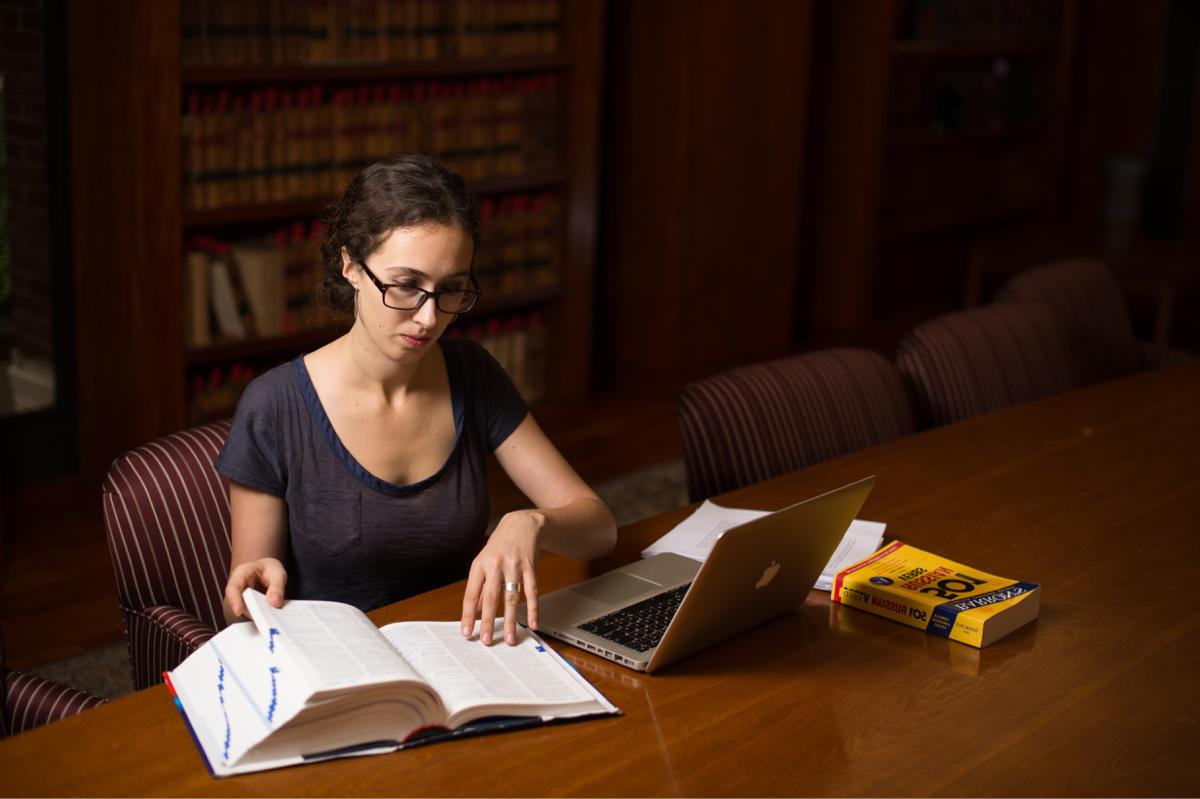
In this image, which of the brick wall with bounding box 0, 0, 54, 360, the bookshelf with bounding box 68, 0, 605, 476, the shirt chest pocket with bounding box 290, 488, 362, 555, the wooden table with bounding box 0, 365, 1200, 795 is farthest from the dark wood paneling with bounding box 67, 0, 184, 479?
the wooden table with bounding box 0, 365, 1200, 795

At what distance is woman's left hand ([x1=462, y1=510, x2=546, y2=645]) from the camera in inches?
69.9

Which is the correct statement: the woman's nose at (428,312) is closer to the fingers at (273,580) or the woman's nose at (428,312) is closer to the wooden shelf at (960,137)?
the fingers at (273,580)

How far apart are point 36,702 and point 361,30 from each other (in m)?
3.01

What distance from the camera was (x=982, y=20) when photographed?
6.97m

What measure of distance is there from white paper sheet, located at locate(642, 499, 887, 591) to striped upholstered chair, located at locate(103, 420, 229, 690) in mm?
693

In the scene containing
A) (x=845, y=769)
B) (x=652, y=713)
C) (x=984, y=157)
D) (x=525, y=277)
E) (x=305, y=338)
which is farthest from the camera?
(x=984, y=157)

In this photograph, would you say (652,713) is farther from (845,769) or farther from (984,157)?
(984,157)

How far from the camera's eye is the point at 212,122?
4043 millimetres

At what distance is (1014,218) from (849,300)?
5.55 ft

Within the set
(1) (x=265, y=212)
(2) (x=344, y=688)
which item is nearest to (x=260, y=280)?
(1) (x=265, y=212)

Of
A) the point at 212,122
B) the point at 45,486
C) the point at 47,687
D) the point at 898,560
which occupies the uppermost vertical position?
the point at 212,122

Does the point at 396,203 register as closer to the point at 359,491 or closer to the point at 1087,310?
the point at 359,491

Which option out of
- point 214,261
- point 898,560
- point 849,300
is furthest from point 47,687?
point 849,300

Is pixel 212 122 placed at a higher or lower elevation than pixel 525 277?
higher
